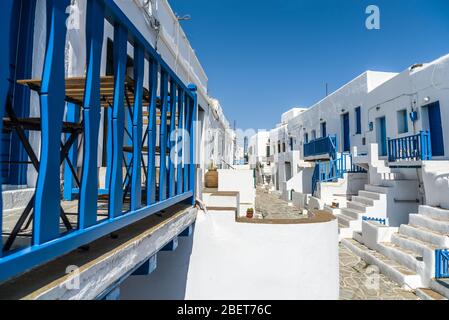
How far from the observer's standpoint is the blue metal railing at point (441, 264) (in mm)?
5879

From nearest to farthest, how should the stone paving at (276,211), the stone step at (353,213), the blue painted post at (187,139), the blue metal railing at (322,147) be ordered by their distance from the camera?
the blue painted post at (187,139) → the stone paving at (276,211) → the stone step at (353,213) → the blue metal railing at (322,147)

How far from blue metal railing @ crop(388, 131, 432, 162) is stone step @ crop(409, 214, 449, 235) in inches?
80.7

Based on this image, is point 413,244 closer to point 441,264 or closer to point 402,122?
point 441,264

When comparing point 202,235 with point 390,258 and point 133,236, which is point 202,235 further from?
point 390,258

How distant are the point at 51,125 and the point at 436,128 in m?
11.9

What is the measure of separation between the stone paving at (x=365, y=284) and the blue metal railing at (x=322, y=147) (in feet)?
23.2

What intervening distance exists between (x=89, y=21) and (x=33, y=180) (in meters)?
2.55

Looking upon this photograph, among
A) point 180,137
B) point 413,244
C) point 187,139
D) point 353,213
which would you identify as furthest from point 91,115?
point 353,213

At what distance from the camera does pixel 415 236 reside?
746cm

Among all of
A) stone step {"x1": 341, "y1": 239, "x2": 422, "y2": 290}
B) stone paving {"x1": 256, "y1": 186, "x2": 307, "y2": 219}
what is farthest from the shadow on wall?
stone step {"x1": 341, "y1": 239, "x2": 422, "y2": 290}

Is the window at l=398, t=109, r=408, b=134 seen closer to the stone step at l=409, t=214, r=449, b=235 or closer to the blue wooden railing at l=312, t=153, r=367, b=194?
the blue wooden railing at l=312, t=153, r=367, b=194

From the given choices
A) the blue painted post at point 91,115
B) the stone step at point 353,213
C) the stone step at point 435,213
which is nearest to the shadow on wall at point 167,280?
the blue painted post at point 91,115

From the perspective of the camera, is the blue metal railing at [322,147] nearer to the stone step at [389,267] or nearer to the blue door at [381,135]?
the blue door at [381,135]
